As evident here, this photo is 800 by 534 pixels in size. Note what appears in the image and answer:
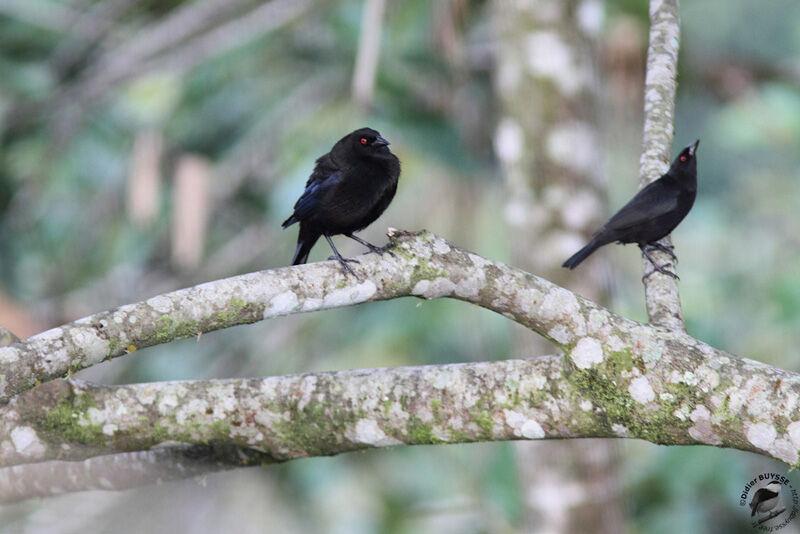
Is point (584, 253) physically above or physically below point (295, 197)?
below

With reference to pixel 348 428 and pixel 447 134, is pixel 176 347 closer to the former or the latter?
pixel 447 134

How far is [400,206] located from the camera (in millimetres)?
8906

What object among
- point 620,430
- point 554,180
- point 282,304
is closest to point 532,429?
point 620,430

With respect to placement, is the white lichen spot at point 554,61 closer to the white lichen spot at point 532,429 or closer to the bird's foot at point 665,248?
the bird's foot at point 665,248

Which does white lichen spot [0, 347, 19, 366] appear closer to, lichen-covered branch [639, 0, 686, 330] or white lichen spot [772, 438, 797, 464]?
white lichen spot [772, 438, 797, 464]

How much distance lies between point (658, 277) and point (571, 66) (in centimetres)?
231

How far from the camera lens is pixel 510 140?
535 centimetres

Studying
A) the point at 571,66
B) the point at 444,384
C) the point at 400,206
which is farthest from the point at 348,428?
the point at 400,206

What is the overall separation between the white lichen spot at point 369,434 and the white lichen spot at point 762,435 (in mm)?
989

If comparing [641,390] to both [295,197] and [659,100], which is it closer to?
[659,100]

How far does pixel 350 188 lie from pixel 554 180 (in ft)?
5.31

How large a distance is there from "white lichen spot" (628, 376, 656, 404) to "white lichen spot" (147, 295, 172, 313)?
1251 mm

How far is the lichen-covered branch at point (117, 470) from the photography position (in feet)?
10.7

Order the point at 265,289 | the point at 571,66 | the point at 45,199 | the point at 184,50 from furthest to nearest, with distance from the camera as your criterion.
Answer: the point at 45,199
the point at 184,50
the point at 571,66
the point at 265,289
